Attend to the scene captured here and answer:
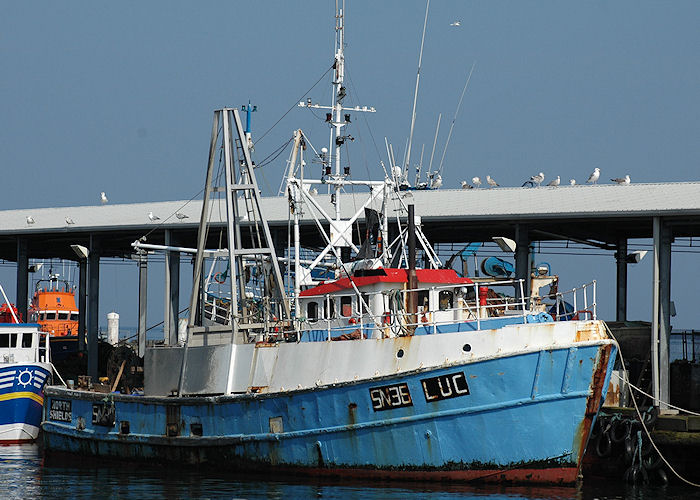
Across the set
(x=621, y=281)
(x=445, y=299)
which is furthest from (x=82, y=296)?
(x=445, y=299)

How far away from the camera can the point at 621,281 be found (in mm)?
35250

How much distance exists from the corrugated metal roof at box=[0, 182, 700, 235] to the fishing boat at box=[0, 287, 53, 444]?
6282 millimetres

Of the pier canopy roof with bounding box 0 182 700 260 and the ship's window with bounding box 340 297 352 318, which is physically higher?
the pier canopy roof with bounding box 0 182 700 260

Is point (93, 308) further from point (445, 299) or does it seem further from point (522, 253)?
point (445, 299)

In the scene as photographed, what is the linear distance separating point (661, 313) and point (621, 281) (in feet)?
26.0

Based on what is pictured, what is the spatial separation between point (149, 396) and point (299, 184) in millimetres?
6535

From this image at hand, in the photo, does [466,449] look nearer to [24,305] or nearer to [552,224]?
[552,224]

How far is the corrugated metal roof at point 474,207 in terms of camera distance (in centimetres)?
2928

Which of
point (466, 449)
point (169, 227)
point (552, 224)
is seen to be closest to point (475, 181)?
point (552, 224)

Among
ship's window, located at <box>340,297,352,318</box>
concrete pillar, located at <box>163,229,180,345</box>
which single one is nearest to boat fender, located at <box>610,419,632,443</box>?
ship's window, located at <box>340,297,352,318</box>

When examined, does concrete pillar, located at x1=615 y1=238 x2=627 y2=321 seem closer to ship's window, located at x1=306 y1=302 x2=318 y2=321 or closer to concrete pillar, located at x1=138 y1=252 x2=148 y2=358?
ship's window, located at x1=306 y1=302 x2=318 y2=321

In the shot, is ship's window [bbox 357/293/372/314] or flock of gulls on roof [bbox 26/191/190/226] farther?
flock of gulls on roof [bbox 26/191/190/226]

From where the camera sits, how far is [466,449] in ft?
69.8

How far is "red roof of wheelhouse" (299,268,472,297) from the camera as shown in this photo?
77.4ft
